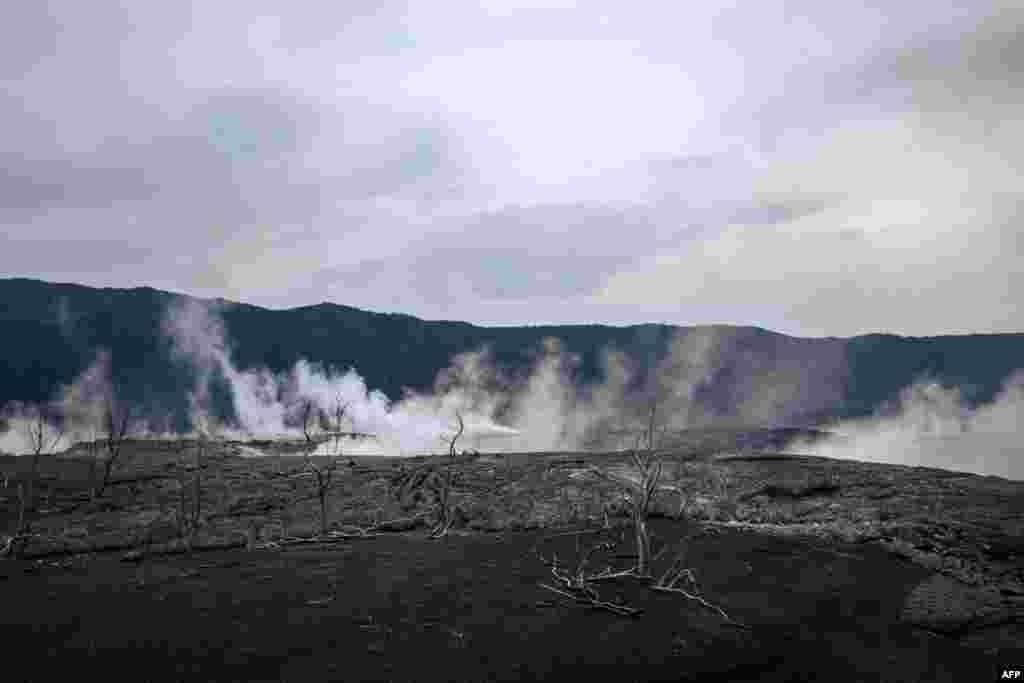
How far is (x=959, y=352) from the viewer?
13275 cm

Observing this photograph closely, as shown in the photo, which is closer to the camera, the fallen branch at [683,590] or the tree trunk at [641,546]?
the fallen branch at [683,590]

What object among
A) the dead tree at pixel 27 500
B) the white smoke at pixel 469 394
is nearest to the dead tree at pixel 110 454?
the dead tree at pixel 27 500

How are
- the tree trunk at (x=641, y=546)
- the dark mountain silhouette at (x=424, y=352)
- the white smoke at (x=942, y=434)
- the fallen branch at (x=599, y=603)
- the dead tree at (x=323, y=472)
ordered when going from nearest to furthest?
the fallen branch at (x=599, y=603) < the tree trunk at (x=641, y=546) < the dead tree at (x=323, y=472) < the white smoke at (x=942, y=434) < the dark mountain silhouette at (x=424, y=352)

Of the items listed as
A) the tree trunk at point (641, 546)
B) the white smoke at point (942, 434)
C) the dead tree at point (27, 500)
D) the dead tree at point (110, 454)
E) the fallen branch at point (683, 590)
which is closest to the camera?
the fallen branch at point (683, 590)

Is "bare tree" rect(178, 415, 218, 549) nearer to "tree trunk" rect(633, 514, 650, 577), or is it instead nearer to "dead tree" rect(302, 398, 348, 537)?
"dead tree" rect(302, 398, 348, 537)

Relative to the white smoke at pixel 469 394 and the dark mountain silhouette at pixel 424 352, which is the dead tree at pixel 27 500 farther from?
the white smoke at pixel 469 394

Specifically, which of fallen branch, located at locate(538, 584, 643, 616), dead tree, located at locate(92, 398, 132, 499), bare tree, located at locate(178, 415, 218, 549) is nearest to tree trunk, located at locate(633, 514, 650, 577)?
fallen branch, located at locate(538, 584, 643, 616)

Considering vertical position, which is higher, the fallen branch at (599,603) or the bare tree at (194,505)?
the fallen branch at (599,603)

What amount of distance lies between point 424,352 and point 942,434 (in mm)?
95078

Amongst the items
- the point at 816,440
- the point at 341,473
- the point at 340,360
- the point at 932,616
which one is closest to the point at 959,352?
the point at 816,440

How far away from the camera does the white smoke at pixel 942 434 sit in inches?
3737

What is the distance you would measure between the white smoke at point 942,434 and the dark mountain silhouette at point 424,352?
10.3ft

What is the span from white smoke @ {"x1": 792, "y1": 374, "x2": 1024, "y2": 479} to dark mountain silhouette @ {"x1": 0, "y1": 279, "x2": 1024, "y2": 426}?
3.15 metres

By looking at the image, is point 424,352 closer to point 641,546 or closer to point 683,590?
point 641,546
